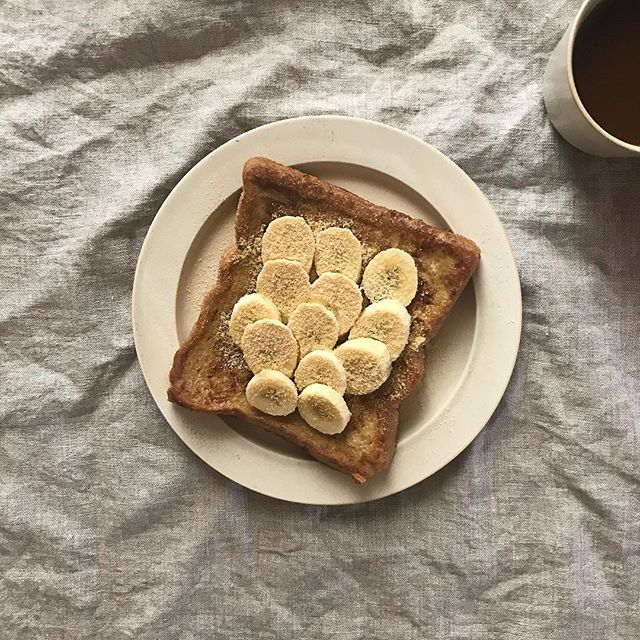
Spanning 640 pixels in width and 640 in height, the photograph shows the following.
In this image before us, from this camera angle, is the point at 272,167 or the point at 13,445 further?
the point at 13,445

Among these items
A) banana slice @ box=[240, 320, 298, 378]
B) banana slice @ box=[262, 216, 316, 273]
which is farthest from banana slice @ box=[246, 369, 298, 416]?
banana slice @ box=[262, 216, 316, 273]

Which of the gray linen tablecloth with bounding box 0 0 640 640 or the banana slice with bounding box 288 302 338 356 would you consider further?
the gray linen tablecloth with bounding box 0 0 640 640

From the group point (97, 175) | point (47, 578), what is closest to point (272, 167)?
point (97, 175)

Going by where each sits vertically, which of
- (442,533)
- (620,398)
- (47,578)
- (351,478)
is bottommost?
(47,578)

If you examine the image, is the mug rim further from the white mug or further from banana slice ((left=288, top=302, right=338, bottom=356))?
banana slice ((left=288, top=302, right=338, bottom=356))

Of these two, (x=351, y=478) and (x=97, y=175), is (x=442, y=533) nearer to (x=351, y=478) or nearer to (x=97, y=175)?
(x=351, y=478)

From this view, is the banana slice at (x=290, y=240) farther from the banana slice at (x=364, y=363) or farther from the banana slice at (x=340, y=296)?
the banana slice at (x=364, y=363)

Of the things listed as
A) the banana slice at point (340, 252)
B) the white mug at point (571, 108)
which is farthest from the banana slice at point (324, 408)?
the white mug at point (571, 108)

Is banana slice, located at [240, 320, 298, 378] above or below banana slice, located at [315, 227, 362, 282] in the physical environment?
below
